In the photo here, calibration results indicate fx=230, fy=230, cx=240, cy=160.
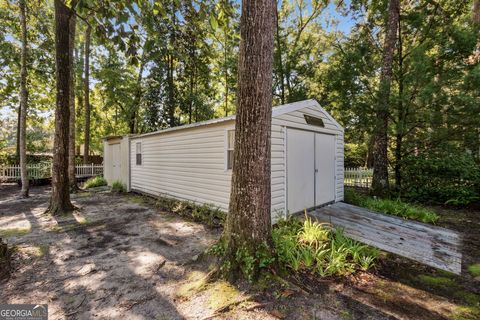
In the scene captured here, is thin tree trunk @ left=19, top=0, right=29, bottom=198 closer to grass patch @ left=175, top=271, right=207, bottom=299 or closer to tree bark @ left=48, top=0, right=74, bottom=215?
tree bark @ left=48, top=0, right=74, bottom=215

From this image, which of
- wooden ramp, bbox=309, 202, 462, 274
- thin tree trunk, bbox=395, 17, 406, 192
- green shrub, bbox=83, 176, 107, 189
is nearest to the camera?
wooden ramp, bbox=309, 202, 462, 274

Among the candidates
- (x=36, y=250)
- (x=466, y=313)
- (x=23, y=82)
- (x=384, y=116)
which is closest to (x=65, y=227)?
(x=36, y=250)

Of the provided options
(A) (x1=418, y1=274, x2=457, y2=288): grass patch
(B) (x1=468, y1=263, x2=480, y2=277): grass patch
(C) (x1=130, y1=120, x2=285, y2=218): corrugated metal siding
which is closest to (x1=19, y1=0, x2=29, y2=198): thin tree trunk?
(C) (x1=130, y1=120, x2=285, y2=218): corrugated metal siding

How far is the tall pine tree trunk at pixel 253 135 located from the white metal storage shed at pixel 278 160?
209cm

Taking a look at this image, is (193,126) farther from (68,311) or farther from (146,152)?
(68,311)

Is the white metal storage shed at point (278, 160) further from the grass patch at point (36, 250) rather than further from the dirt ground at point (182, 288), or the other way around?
the grass patch at point (36, 250)

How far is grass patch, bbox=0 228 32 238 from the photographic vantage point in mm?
4398

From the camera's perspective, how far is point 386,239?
13.6 feet

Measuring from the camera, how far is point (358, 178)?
1034 centimetres

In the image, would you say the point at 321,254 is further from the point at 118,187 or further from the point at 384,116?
the point at 118,187

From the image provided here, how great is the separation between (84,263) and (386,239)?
16.2 feet

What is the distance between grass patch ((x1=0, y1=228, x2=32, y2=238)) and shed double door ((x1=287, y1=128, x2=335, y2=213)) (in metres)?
5.41

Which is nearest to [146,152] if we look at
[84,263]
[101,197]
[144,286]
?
[101,197]

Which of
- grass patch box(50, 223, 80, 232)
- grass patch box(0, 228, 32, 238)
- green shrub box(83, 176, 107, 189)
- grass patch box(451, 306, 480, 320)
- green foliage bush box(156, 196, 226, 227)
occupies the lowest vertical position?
grass patch box(451, 306, 480, 320)
